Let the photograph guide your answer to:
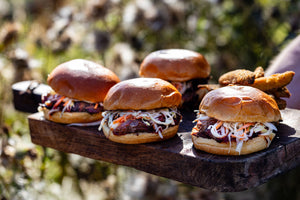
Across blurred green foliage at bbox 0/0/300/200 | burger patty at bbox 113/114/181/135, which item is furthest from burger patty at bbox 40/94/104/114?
blurred green foliage at bbox 0/0/300/200

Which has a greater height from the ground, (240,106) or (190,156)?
(240,106)

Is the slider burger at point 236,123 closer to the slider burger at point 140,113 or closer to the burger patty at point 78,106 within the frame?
the slider burger at point 140,113

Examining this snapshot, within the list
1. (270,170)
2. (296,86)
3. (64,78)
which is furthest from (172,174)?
(296,86)

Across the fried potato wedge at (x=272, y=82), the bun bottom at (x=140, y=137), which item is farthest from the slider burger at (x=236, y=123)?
the fried potato wedge at (x=272, y=82)

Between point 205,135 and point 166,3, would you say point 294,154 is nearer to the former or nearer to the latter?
point 205,135

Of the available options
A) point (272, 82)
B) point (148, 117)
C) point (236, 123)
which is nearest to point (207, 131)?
point (236, 123)

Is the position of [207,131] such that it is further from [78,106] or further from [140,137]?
[78,106]

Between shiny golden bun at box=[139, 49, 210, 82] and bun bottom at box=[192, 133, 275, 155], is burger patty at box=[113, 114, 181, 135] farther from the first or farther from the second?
shiny golden bun at box=[139, 49, 210, 82]
